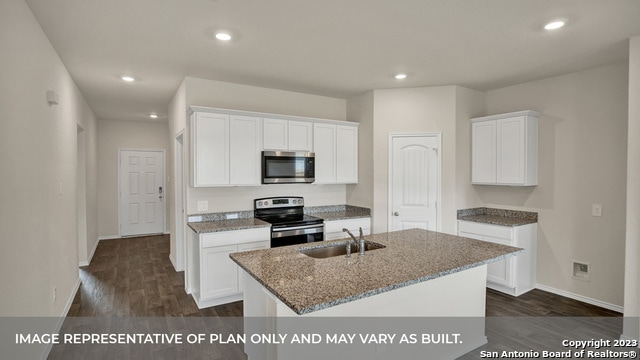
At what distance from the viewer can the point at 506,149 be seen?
4109mm

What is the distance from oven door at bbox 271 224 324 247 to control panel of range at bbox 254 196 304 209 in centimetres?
60

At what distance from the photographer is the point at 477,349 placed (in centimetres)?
267

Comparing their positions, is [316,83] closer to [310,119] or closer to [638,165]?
[310,119]

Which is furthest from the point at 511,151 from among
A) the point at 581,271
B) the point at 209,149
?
the point at 209,149

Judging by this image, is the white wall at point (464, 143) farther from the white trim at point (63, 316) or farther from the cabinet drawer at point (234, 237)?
the white trim at point (63, 316)

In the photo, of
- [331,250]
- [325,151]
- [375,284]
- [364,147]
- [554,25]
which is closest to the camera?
[375,284]

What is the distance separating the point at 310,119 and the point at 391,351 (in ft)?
9.69

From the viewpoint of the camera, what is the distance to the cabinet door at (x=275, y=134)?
4.04 meters

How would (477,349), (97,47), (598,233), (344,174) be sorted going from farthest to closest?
1. (344,174)
2. (598,233)
3. (97,47)
4. (477,349)

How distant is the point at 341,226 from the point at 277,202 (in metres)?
0.91

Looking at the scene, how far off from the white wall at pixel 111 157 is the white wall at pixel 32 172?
364 centimetres

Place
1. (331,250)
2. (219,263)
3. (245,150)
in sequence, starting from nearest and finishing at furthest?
(331,250) → (219,263) → (245,150)

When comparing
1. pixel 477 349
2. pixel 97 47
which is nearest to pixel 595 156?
pixel 477 349

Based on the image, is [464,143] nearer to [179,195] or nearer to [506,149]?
[506,149]
